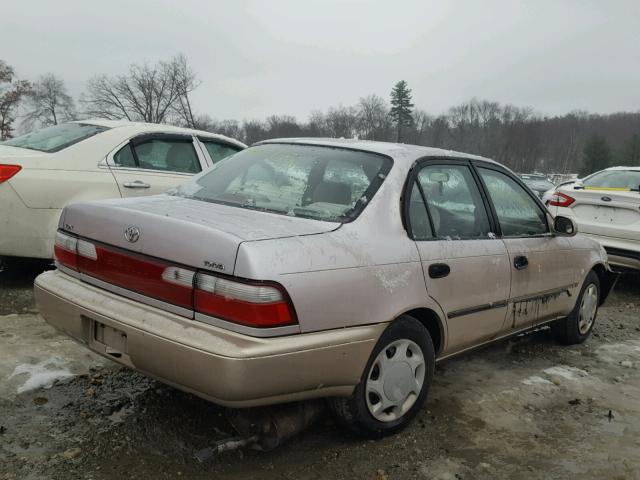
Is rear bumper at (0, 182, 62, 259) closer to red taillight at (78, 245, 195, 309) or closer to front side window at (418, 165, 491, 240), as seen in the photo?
red taillight at (78, 245, 195, 309)

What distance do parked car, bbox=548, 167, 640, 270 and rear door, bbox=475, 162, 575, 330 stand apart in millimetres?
2686

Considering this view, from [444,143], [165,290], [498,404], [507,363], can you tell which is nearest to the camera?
[165,290]

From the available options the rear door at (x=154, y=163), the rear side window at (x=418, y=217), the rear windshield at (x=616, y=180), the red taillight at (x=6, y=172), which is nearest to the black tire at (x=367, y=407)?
the rear side window at (x=418, y=217)

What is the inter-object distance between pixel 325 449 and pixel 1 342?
246 centimetres

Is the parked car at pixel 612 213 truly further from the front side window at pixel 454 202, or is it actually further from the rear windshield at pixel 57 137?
the rear windshield at pixel 57 137

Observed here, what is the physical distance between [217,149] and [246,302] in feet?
14.3

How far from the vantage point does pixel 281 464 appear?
8.96 feet

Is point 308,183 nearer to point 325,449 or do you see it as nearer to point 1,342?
point 325,449

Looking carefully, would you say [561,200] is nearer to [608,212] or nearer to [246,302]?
[608,212]

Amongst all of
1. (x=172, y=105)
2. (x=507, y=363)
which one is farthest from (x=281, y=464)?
(x=172, y=105)

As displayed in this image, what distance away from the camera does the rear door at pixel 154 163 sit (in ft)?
17.6

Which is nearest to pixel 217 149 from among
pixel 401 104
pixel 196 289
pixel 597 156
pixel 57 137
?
pixel 57 137

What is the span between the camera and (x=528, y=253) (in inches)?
151

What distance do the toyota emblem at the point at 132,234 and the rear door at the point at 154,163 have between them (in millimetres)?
2559
